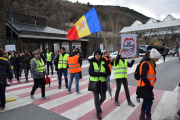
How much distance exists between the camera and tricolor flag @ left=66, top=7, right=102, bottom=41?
6759mm

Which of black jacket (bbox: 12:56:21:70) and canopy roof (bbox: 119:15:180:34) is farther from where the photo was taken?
canopy roof (bbox: 119:15:180:34)

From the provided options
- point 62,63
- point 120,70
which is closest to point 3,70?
point 62,63

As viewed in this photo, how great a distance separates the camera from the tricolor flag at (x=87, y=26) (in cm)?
676

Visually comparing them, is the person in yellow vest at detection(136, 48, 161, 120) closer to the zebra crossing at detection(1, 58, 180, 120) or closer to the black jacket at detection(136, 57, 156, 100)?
the black jacket at detection(136, 57, 156, 100)

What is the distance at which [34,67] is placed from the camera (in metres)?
5.24

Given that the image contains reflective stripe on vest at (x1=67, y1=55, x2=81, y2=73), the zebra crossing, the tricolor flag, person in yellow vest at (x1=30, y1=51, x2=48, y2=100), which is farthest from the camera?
the tricolor flag

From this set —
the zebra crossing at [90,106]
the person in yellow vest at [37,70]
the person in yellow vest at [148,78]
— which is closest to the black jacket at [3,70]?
the person in yellow vest at [37,70]

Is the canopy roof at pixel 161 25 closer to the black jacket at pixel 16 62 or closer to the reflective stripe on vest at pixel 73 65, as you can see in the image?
the reflective stripe on vest at pixel 73 65

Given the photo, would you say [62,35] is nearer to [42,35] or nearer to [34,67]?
[42,35]

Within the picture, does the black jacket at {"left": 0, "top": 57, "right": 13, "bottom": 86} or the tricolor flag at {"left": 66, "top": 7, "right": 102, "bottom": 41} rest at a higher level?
the tricolor flag at {"left": 66, "top": 7, "right": 102, "bottom": 41}

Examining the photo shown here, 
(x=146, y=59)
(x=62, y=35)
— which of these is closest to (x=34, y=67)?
(x=146, y=59)

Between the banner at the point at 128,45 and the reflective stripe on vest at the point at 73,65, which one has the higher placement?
the banner at the point at 128,45

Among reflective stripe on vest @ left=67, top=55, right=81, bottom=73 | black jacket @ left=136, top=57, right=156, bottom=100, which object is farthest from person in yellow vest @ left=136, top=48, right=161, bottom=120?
reflective stripe on vest @ left=67, top=55, right=81, bottom=73

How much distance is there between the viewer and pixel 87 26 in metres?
7.16
